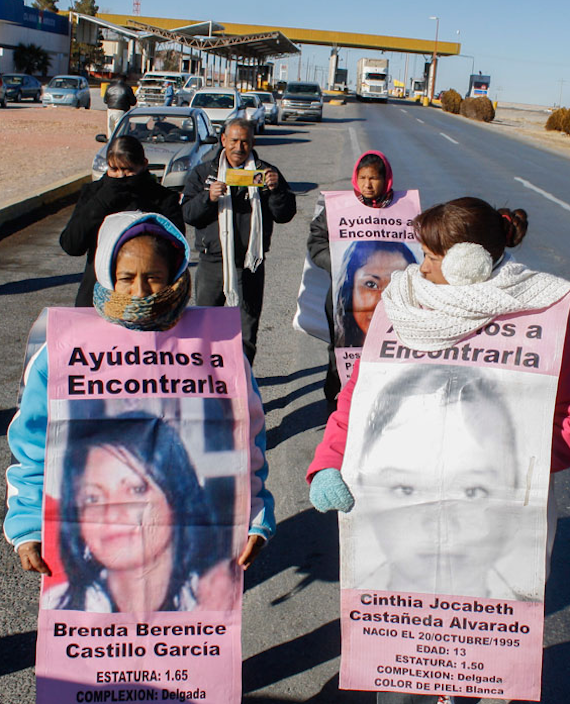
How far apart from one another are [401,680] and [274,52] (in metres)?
63.1

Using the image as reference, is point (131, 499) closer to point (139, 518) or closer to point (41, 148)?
point (139, 518)

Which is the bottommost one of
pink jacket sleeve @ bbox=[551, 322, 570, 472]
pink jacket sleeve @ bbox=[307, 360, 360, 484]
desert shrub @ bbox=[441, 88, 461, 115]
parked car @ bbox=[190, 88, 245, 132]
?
pink jacket sleeve @ bbox=[307, 360, 360, 484]

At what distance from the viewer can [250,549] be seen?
2.35 m

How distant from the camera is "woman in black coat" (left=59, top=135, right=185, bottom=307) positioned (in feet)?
15.2

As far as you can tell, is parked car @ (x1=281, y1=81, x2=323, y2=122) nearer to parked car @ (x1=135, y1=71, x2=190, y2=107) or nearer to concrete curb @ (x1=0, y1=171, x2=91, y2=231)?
parked car @ (x1=135, y1=71, x2=190, y2=107)

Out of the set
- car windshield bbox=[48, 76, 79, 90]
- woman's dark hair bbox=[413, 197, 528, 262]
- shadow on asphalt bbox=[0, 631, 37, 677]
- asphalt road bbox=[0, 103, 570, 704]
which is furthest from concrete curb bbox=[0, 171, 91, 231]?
car windshield bbox=[48, 76, 79, 90]

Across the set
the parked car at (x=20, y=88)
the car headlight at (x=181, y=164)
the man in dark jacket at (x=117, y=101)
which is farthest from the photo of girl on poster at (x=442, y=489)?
the parked car at (x=20, y=88)

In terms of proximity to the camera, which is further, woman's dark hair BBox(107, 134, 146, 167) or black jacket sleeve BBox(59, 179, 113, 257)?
woman's dark hair BBox(107, 134, 146, 167)

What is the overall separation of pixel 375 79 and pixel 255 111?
42878 mm

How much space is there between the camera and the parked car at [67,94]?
1588 inches

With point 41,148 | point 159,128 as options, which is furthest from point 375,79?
point 159,128

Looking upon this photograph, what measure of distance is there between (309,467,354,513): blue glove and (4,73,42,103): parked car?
46.0 meters

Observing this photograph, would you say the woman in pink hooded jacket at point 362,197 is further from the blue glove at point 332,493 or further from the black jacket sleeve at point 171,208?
the blue glove at point 332,493

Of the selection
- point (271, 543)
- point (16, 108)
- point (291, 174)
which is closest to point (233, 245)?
point (271, 543)
